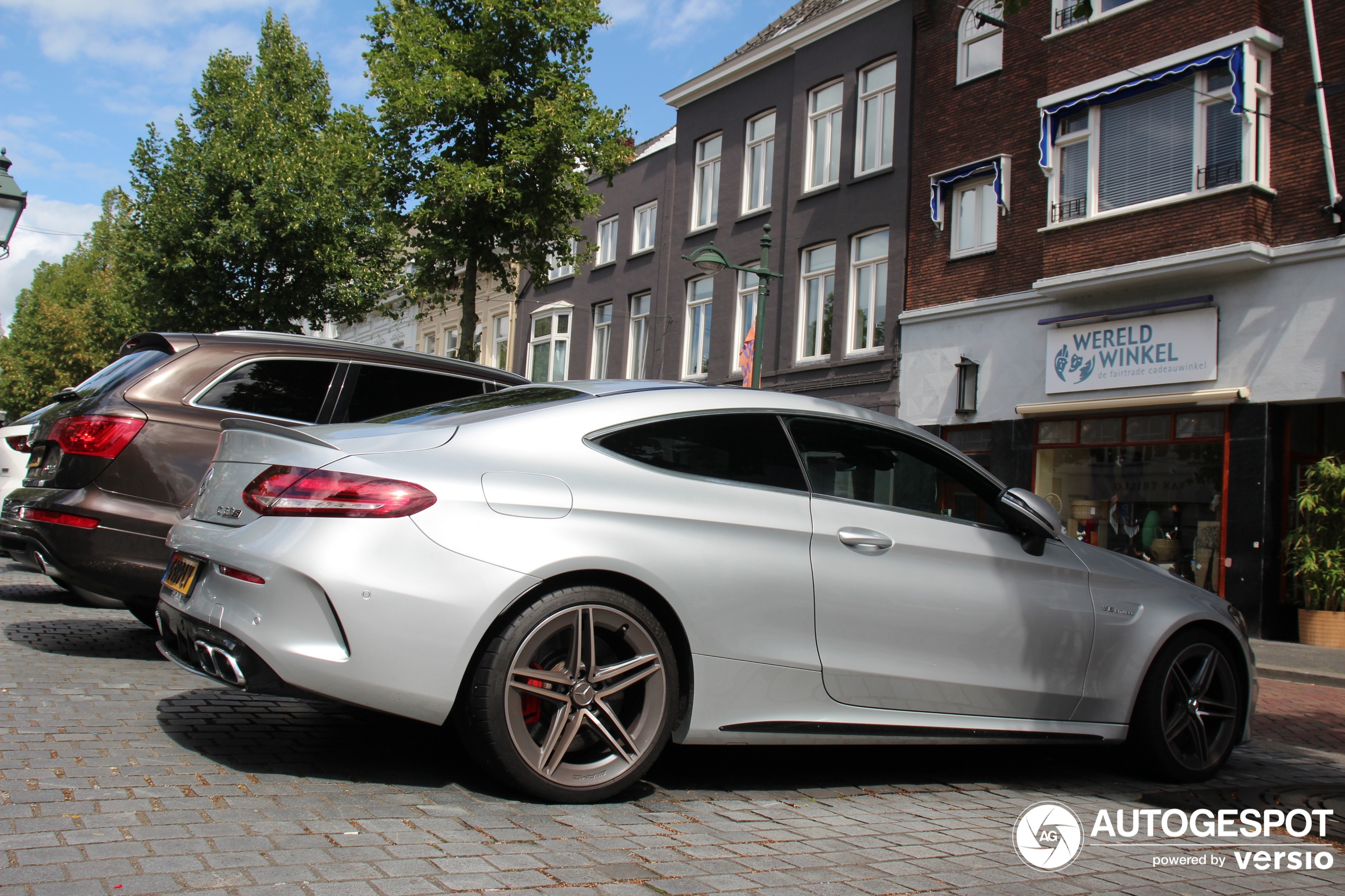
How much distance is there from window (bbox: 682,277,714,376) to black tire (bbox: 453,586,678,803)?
74.1 ft

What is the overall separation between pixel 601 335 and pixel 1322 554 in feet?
67.4

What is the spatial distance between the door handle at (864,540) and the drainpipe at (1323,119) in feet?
41.5

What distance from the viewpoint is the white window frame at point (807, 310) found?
74.8ft

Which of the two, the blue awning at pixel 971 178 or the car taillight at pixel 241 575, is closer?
the car taillight at pixel 241 575

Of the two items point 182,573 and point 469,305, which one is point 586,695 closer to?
point 182,573

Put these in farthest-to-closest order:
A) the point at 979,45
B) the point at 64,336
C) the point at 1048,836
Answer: the point at 64,336
the point at 979,45
the point at 1048,836

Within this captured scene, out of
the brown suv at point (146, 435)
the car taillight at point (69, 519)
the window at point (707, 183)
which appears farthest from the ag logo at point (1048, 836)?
the window at point (707, 183)

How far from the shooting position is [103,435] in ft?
19.2

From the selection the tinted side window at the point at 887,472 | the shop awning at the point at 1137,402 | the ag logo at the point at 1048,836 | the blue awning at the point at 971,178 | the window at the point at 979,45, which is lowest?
the ag logo at the point at 1048,836

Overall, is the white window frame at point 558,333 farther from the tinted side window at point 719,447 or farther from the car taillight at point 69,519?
the tinted side window at point 719,447

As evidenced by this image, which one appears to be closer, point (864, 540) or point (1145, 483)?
point (864, 540)

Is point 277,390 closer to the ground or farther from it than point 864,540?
farther from it

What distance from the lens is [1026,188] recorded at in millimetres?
18562

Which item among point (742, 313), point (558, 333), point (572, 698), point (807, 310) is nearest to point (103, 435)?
point (572, 698)
